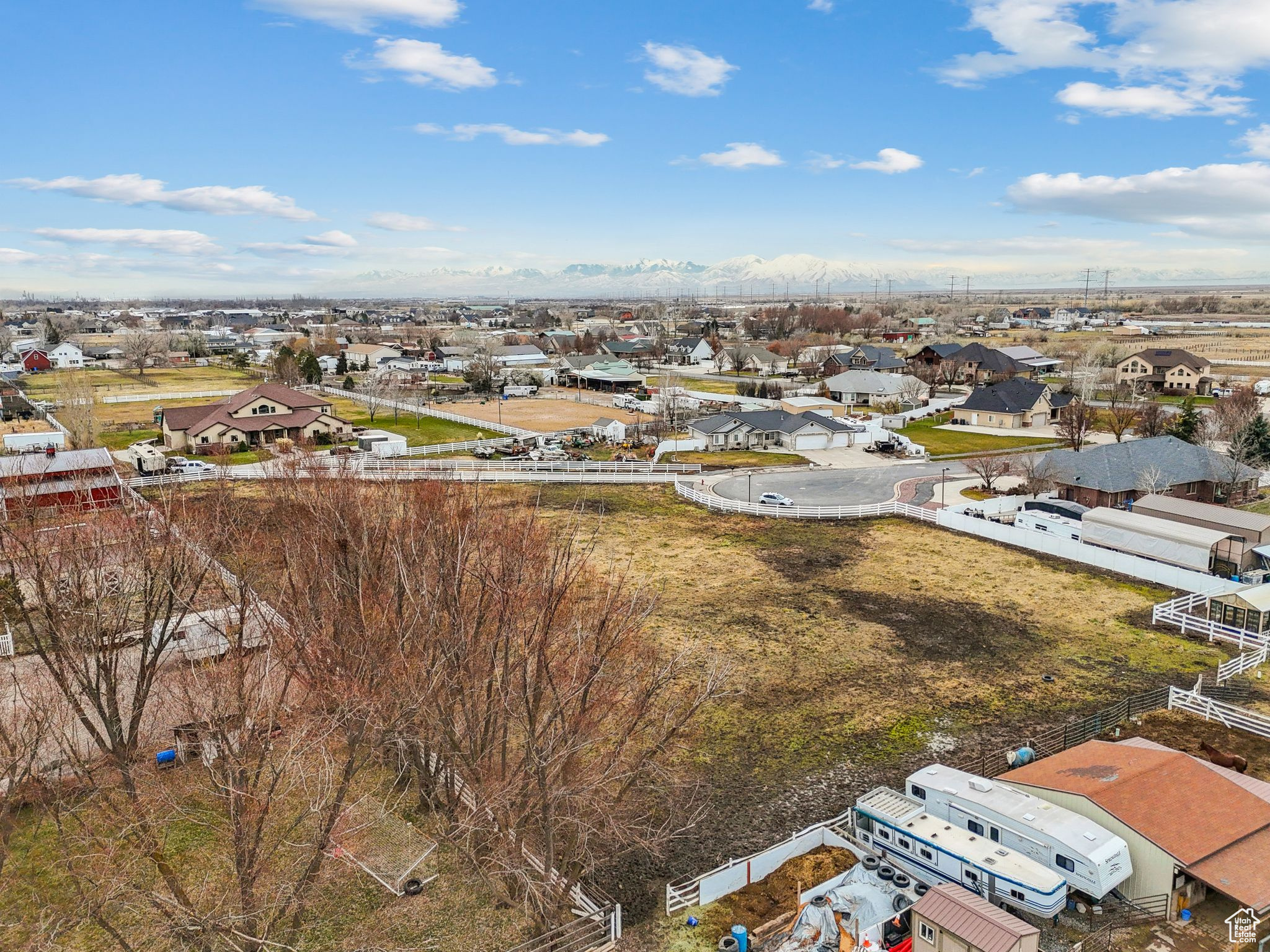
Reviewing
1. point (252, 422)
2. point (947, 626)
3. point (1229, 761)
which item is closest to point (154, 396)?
point (252, 422)

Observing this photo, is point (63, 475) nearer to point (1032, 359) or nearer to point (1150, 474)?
point (1150, 474)

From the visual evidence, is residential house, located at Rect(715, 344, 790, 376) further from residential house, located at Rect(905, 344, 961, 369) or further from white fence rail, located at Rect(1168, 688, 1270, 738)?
white fence rail, located at Rect(1168, 688, 1270, 738)

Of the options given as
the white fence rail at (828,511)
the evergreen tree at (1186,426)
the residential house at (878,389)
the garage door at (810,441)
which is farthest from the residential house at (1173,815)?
the residential house at (878,389)

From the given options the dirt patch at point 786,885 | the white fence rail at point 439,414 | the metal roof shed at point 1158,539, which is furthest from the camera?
the white fence rail at point 439,414

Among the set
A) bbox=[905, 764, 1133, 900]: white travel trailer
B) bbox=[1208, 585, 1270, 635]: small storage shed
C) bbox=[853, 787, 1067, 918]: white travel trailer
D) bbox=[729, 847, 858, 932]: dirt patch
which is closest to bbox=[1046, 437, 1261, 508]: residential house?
bbox=[1208, 585, 1270, 635]: small storage shed

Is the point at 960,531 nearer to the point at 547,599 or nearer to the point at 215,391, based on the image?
the point at 547,599

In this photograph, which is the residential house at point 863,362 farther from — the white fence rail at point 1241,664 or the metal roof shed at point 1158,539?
the white fence rail at point 1241,664

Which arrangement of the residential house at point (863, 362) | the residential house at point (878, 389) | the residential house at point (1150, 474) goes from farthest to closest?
the residential house at point (863, 362) → the residential house at point (878, 389) → the residential house at point (1150, 474)
